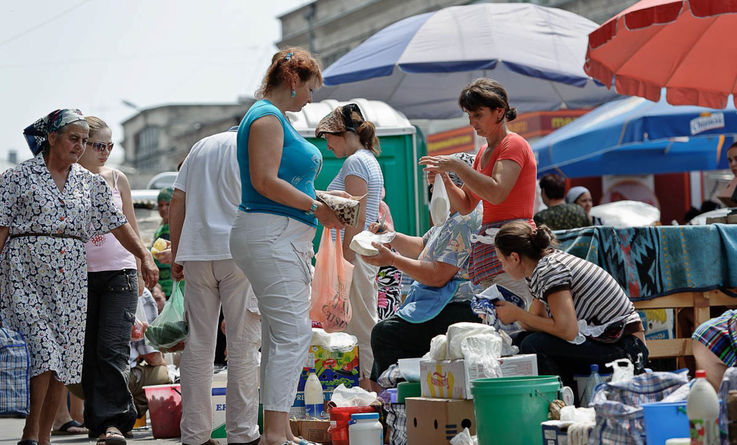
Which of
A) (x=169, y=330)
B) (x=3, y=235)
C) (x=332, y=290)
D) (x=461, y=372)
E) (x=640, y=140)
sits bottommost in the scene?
(x=461, y=372)

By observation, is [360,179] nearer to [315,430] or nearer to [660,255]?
[315,430]

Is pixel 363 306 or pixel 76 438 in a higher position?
pixel 363 306

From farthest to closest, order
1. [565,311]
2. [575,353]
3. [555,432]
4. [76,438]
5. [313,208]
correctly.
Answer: [76,438] → [313,208] → [575,353] → [565,311] → [555,432]

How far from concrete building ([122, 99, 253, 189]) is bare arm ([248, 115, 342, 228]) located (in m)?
51.7

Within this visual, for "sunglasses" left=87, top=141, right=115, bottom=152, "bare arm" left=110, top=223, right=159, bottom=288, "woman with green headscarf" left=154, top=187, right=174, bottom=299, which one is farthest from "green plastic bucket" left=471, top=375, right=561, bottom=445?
"woman with green headscarf" left=154, top=187, right=174, bottom=299

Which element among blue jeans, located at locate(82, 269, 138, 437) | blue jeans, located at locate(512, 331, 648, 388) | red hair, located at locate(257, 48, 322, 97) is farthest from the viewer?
blue jeans, located at locate(82, 269, 138, 437)

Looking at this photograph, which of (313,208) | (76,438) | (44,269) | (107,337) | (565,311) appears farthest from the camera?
(76,438)

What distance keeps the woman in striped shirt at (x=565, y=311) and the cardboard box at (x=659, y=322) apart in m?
1.13

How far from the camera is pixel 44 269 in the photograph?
18.8ft

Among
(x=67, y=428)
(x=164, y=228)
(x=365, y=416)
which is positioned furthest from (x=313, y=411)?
(x=164, y=228)

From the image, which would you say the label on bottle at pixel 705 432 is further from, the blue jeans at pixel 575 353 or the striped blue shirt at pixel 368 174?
the striped blue shirt at pixel 368 174

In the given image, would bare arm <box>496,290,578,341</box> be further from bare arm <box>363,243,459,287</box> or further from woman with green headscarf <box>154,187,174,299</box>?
woman with green headscarf <box>154,187,174,299</box>

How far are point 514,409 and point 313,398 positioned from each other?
1880mm

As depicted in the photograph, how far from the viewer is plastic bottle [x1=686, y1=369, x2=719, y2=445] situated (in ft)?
11.4
